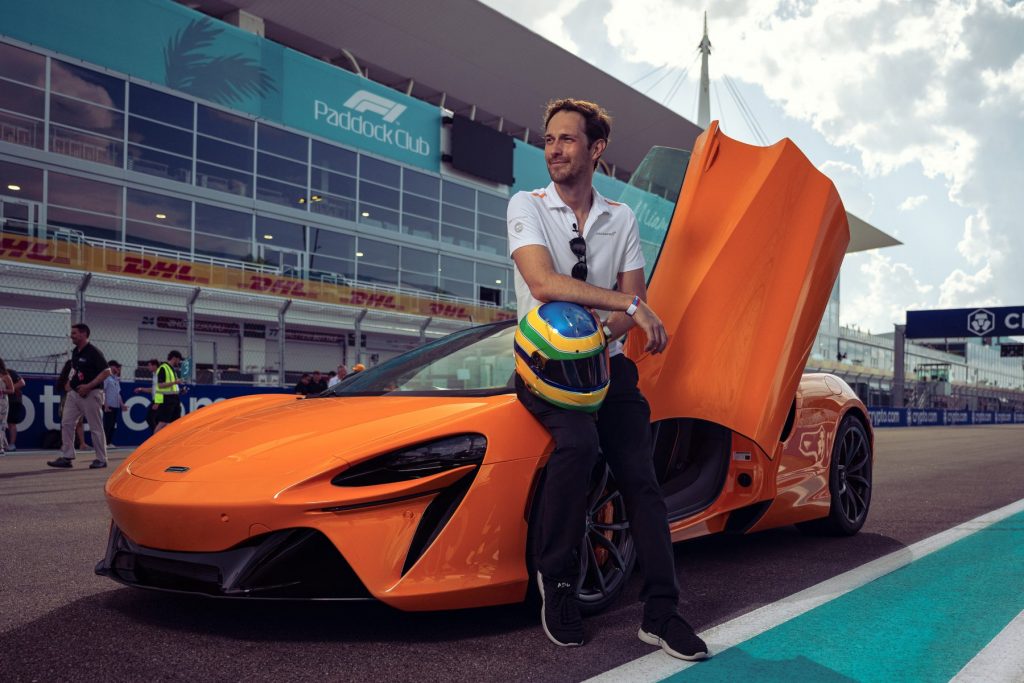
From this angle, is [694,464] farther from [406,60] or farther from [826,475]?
[406,60]

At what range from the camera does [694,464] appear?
11.9 ft

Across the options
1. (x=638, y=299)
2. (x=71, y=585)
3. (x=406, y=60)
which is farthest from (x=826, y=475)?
(x=406, y=60)

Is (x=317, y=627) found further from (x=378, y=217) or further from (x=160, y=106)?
(x=378, y=217)

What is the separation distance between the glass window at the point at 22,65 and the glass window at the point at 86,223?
3411 millimetres

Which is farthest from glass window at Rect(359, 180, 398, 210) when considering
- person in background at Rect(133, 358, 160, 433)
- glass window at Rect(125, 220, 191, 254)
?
person in background at Rect(133, 358, 160, 433)

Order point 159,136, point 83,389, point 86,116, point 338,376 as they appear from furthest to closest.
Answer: point 159,136
point 86,116
point 338,376
point 83,389

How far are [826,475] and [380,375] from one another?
7.57 ft

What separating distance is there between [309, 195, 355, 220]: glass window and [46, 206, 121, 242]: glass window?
269 inches

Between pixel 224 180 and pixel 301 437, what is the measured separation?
2675 cm

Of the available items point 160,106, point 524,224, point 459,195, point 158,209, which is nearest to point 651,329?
point 524,224

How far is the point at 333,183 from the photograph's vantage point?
3025 centimetres

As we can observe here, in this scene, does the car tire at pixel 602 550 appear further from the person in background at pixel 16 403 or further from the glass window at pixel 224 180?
the glass window at pixel 224 180

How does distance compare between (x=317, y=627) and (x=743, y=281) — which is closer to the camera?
(x=317, y=627)

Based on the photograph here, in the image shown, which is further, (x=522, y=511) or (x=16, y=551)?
(x=16, y=551)
